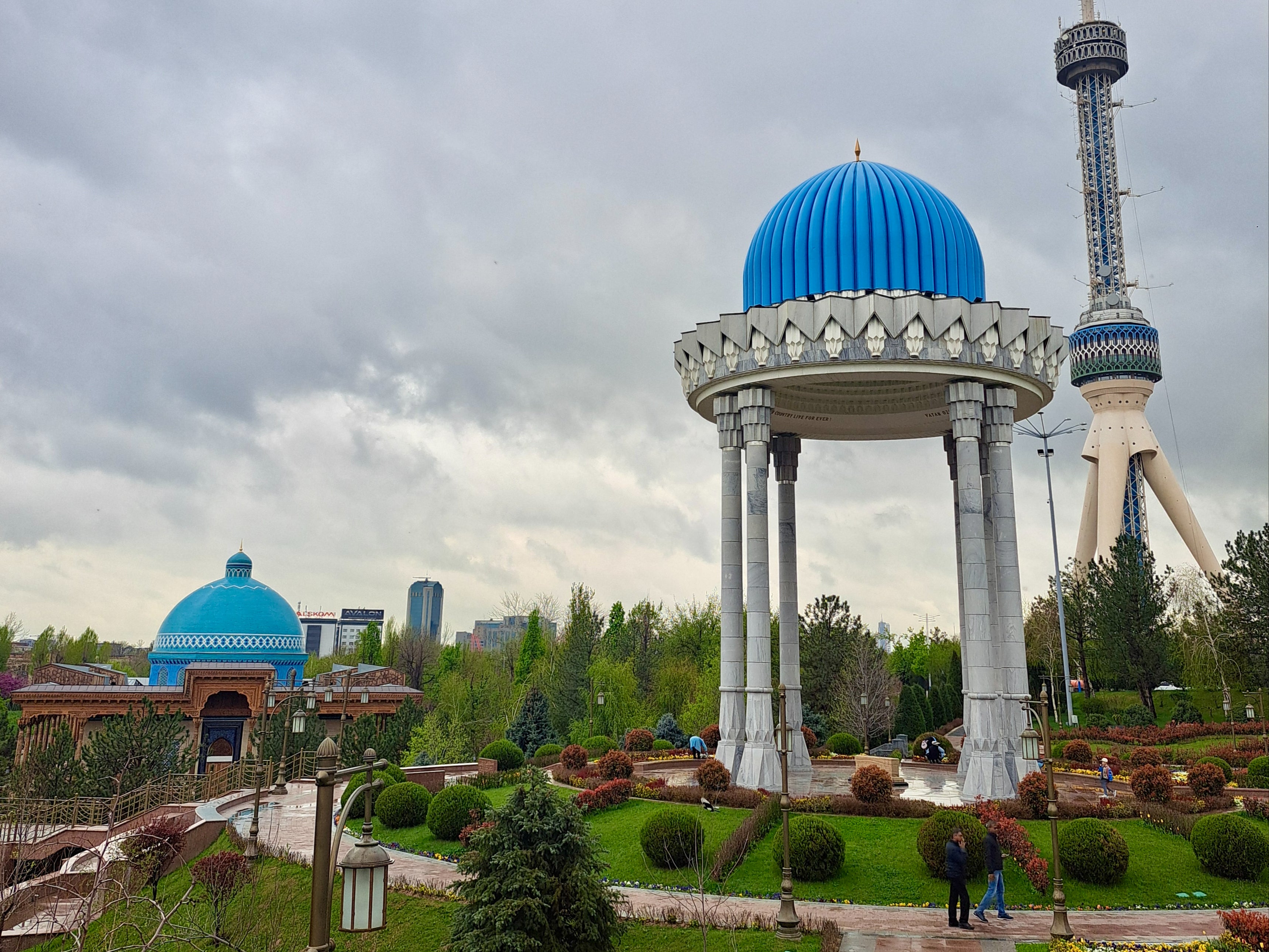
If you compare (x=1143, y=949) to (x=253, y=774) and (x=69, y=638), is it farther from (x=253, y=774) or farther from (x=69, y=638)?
(x=69, y=638)

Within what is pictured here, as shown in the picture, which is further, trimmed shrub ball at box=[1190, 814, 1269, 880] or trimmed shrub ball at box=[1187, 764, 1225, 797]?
trimmed shrub ball at box=[1187, 764, 1225, 797]

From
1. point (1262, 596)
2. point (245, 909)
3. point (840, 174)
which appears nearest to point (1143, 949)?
point (245, 909)

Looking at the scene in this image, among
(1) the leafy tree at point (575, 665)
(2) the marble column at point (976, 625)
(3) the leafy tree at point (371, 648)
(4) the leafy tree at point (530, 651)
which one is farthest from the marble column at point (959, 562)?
(3) the leafy tree at point (371, 648)

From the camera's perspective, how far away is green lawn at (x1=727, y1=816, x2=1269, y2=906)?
17797 millimetres

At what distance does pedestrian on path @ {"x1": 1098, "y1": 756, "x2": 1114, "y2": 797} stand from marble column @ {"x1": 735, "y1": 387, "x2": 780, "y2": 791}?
344 inches

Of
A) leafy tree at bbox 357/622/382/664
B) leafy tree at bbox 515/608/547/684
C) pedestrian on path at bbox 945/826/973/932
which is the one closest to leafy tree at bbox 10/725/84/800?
pedestrian on path at bbox 945/826/973/932

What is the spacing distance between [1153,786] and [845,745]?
44.2 feet

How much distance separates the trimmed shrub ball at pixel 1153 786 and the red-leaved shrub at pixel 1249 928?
909 centimetres

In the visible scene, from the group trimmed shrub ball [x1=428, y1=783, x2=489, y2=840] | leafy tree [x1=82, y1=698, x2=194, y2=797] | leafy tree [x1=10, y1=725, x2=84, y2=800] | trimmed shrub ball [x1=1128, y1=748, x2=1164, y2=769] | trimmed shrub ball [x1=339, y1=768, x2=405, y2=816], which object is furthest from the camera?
leafy tree [x1=82, y1=698, x2=194, y2=797]

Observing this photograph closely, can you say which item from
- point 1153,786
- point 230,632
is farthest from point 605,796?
point 230,632

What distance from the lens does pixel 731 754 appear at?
2630 cm

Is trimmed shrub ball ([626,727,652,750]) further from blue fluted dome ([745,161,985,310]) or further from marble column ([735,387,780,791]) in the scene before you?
blue fluted dome ([745,161,985,310])

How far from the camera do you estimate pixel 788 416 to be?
32.0 meters

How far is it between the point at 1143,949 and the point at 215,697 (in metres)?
50.9
